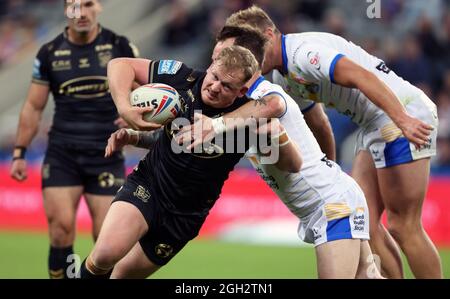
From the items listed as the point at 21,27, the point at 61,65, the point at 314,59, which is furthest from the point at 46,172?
the point at 21,27

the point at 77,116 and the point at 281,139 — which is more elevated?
the point at 77,116

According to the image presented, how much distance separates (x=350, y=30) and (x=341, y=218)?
10.8 meters

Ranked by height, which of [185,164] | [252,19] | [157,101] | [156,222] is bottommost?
[156,222]

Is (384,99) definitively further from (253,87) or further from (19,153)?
(19,153)

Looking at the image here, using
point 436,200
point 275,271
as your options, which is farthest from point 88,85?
point 436,200

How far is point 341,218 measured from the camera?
20.1ft

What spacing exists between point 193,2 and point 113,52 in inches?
404

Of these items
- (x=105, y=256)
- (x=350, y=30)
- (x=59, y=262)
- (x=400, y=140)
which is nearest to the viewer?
(x=105, y=256)

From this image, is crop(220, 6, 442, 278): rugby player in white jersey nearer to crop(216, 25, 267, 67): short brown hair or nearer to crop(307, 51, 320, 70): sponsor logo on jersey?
crop(307, 51, 320, 70): sponsor logo on jersey

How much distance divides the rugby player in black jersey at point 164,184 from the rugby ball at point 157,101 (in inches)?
4.0

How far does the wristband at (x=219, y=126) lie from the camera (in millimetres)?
5695

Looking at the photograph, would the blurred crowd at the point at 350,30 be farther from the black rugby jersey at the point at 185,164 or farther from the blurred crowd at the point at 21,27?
the black rugby jersey at the point at 185,164

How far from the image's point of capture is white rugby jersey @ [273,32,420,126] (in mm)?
6734

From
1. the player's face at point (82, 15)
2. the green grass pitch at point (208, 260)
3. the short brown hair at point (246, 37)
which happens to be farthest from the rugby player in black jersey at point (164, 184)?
the green grass pitch at point (208, 260)
